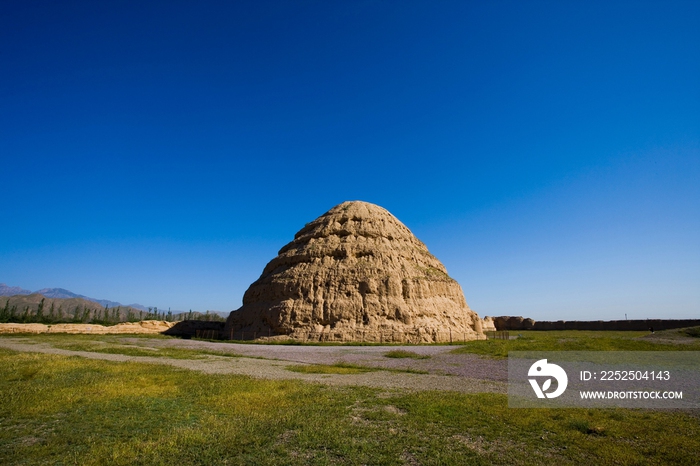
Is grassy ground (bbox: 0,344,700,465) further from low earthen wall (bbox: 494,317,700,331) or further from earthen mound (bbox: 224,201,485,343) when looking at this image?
low earthen wall (bbox: 494,317,700,331)

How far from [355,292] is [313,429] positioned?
3537cm

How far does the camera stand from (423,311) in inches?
1714

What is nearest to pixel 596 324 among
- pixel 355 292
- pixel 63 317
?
pixel 355 292

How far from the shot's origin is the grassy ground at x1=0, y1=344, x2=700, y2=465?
6930mm

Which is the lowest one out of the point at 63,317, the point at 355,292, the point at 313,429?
the point at 63,317

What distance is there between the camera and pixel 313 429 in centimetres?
836

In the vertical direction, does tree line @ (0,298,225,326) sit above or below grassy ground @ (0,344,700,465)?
below

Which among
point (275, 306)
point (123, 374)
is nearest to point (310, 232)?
point (275, 306)

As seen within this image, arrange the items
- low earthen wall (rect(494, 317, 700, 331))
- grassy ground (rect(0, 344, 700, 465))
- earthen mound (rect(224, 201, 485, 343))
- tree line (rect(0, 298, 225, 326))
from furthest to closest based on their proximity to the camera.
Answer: tree line (rect(0, 298, 225, 326)), low earthen wall (rect(494, 317, 700, 331)), earthen mound (rect(224, 201, 485, 343)), grassy ground (rect(0, 344, 700, 465))

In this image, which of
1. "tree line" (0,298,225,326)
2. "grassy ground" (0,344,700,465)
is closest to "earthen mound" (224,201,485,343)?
"grassy ground" (0,344,700,465)

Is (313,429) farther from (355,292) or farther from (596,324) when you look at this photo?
(596,324)

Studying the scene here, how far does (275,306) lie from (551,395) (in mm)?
36290

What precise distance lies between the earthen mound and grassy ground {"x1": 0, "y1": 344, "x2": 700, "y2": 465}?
2933cm

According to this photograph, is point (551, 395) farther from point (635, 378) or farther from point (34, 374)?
point (34, 374)
